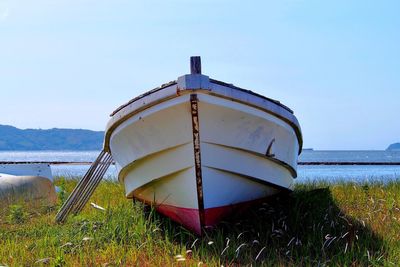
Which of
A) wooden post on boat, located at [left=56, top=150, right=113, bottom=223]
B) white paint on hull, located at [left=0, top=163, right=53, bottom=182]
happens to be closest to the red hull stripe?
wooden post on boat, located at [left=56, top=150, right=113, bottom=223]

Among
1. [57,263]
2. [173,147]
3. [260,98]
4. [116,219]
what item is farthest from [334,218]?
[57,263]

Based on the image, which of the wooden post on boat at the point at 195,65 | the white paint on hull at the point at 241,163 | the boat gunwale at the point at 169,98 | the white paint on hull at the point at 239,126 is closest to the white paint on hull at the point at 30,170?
the boat gunwale at the point at 169,98

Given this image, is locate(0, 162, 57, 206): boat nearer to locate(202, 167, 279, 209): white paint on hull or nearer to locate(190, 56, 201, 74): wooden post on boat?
locate(202, 167, 279, 209): white paint on hull

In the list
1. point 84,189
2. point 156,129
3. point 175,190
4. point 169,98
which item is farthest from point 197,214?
point 84,189

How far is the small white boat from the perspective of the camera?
437 centimetres

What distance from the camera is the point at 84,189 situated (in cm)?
661

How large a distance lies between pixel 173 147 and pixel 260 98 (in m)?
0.90

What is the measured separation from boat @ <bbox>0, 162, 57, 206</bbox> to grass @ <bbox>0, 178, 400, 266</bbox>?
757mm

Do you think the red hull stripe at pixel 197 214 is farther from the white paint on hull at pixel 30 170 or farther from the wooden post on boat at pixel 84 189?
the white paint on hull at pixel 30 170

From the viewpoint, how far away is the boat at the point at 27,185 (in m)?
7.08

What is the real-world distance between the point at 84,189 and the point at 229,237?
8.71 feet

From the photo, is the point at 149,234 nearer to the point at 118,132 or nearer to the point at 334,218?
the point at 118,132

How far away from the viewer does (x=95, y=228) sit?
5039mm

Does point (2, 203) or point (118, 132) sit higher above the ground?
point (118, 132)
